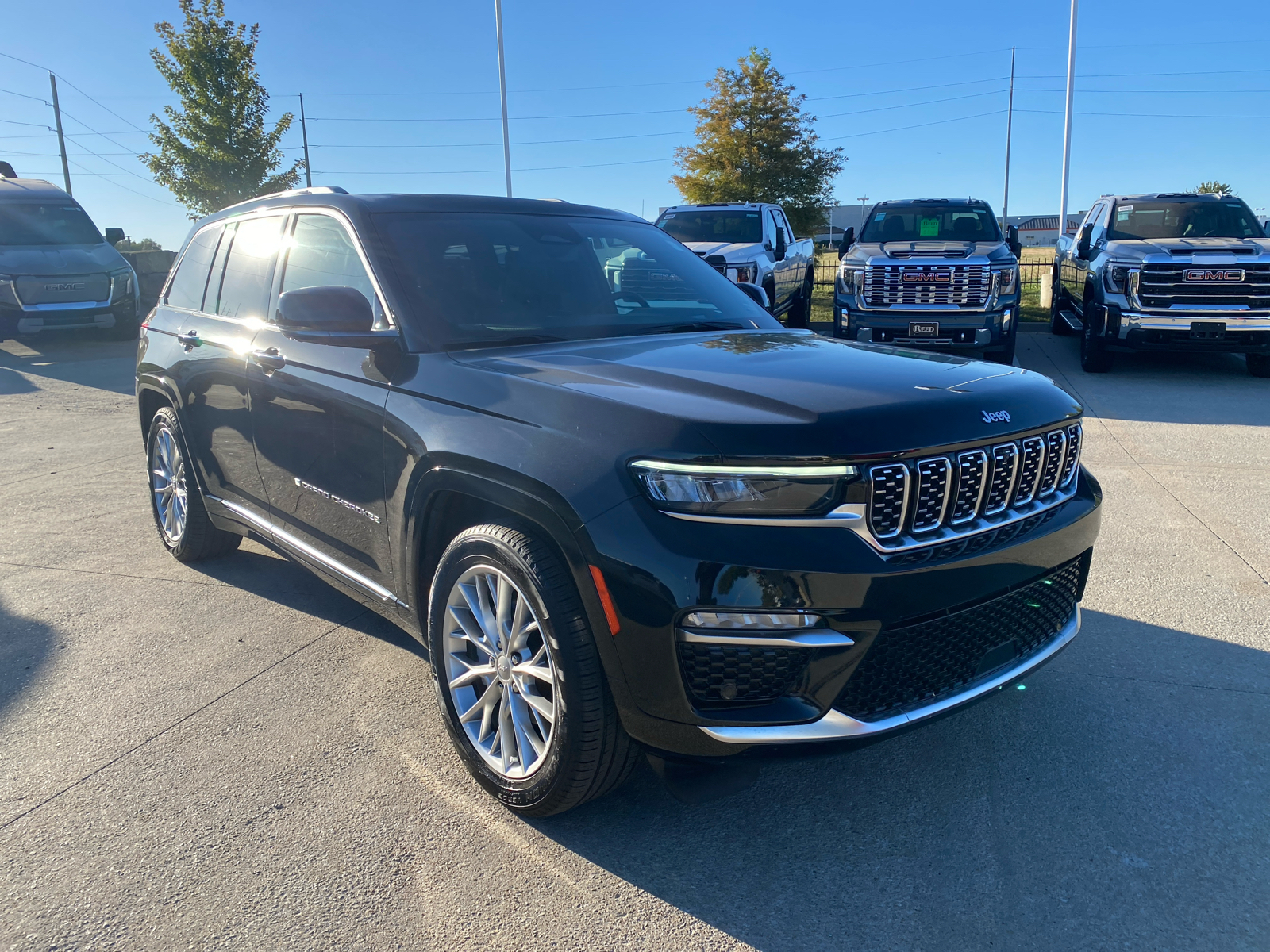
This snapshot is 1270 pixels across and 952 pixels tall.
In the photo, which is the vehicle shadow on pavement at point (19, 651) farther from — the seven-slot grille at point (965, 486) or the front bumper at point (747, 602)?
the seven-slot grille at point (965, 486)

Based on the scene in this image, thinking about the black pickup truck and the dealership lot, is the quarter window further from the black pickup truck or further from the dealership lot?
the black pickup truck

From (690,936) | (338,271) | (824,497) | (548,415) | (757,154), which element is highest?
(757,154)

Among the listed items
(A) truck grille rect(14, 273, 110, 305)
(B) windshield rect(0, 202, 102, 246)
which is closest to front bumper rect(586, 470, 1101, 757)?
(A) truck grille rect(14, 273, 110, 305)

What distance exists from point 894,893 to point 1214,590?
2.97 meters

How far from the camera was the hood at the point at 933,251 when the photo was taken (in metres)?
10.9

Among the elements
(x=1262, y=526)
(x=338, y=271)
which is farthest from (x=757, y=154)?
(x=338, y=271)

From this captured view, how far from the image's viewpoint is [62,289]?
1461 cm

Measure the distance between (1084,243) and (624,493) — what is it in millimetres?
11819

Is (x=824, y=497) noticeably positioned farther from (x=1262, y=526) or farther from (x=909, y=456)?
(x=1262, y=526)

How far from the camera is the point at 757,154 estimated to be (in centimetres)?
2781

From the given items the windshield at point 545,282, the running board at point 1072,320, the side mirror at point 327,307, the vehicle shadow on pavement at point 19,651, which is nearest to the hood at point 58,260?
the vehicle shadow on pavement at point 19,651

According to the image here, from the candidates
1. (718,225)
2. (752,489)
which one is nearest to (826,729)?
(752,489)

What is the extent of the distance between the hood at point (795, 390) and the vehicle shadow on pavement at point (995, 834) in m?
0.80

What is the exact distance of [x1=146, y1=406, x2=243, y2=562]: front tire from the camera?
4.86 m
